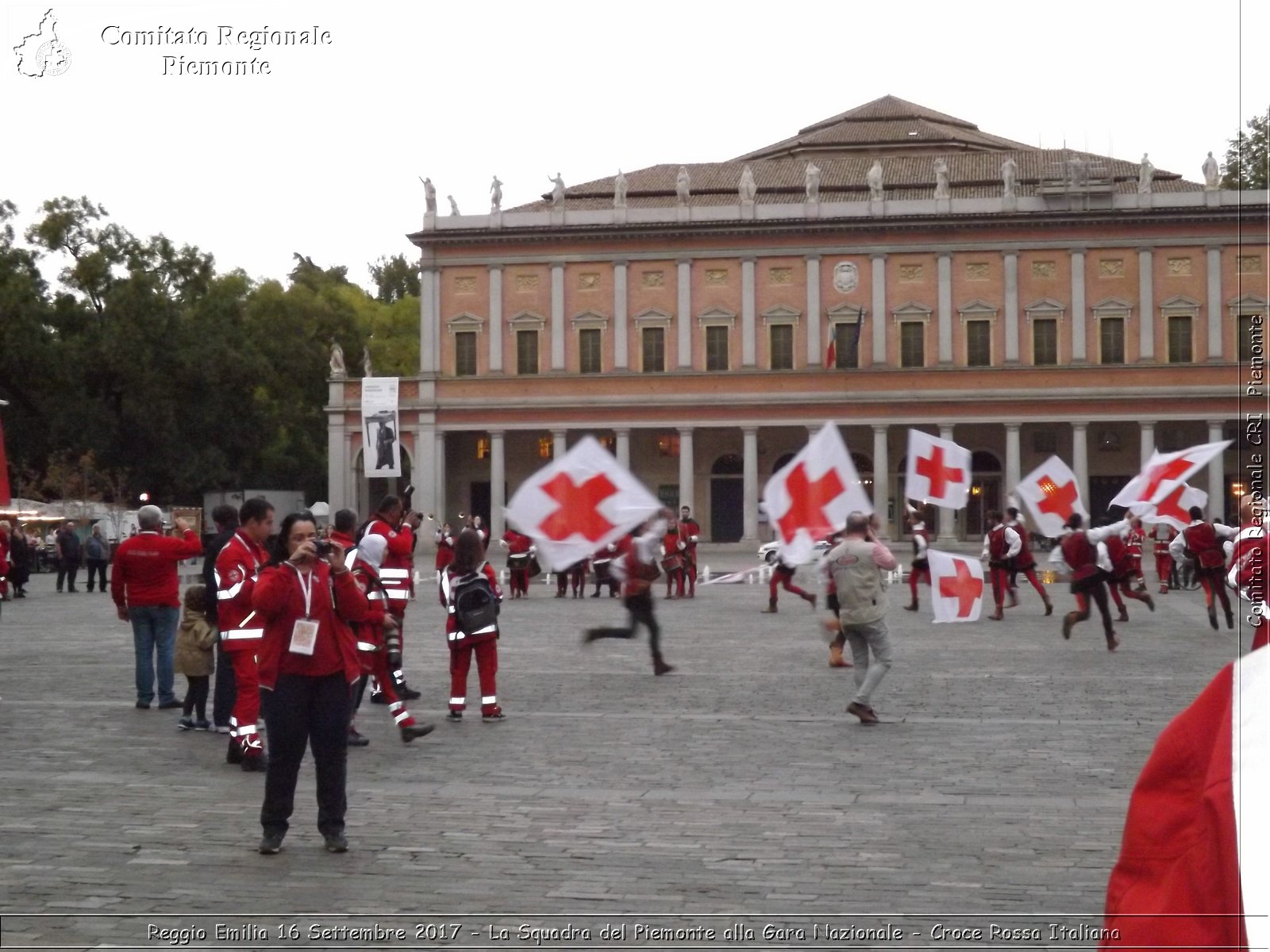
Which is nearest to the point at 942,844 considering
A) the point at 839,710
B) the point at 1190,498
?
the point at 839,710

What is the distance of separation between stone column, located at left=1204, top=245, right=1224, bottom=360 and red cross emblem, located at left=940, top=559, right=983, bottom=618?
41866 mm

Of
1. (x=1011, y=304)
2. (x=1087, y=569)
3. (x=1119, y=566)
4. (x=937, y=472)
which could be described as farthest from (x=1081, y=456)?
(x=937, y=472)

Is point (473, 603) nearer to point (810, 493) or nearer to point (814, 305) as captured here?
point (810, 493)

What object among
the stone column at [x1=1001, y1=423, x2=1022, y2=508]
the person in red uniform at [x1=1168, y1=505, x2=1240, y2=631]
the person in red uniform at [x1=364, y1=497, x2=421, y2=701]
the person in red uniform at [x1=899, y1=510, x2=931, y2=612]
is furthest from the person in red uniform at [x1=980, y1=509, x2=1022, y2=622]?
the stone column at [x1=1001, y1=423, x2=1022, y2=508]

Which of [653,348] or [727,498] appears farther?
[727,498]

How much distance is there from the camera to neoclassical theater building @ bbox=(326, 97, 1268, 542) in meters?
60.2

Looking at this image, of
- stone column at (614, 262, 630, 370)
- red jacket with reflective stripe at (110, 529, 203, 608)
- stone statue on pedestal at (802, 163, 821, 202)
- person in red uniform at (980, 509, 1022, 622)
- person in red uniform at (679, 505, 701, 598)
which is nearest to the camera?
red jacket with reflective stripe at (110, 529, 203, 608)

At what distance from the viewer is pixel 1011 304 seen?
61.3 m

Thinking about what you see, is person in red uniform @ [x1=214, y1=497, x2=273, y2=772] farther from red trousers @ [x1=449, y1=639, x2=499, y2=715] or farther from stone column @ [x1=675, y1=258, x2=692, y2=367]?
stone column @ [x1=675, y1=258, x2=692, y2=367]

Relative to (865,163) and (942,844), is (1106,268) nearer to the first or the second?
(865,163)

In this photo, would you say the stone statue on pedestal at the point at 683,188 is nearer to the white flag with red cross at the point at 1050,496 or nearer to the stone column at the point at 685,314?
the stone column at the point at 685,314

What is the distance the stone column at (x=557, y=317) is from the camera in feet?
208

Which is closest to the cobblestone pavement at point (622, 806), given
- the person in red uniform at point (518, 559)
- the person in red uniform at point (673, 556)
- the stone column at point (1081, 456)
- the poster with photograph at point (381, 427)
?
the person in red uniform at point (673, 556)

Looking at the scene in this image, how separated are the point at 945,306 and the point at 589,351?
45.5 feet
